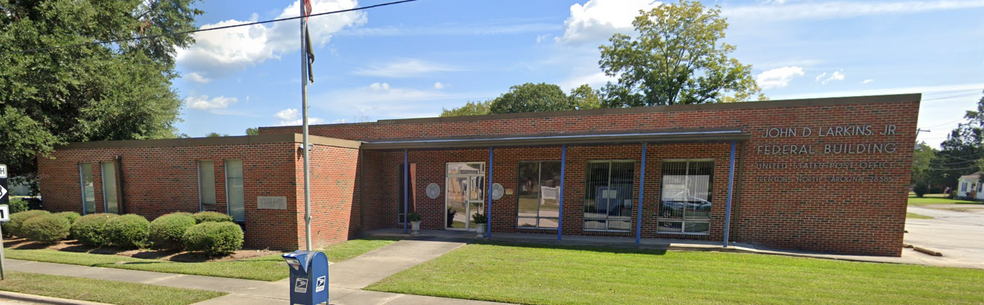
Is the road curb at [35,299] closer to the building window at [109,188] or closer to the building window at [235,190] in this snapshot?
the building window at [235,190]

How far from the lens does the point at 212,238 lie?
9.22 m

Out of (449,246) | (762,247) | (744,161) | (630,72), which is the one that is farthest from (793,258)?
(630,72)

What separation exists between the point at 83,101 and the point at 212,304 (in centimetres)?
1335

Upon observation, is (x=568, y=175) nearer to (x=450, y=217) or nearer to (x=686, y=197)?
(x=686, y=197)

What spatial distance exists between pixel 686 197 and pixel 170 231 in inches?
532

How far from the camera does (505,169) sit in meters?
12.8

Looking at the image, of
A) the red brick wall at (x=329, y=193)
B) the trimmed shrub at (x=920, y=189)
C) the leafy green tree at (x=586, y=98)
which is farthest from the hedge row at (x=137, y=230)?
the trimmed shrub at (x=920, y=189)

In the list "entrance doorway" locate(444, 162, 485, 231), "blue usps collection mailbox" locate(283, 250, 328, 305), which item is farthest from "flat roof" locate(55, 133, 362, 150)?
"blue usps collection mailbox" locate(283, 250, 328, 305)

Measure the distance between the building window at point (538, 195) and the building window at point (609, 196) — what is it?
972mm

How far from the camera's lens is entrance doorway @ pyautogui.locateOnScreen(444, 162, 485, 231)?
1314cm

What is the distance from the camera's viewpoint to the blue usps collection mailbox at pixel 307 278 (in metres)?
5.55

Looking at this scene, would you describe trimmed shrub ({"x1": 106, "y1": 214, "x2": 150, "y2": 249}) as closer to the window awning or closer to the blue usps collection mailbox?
the window awning

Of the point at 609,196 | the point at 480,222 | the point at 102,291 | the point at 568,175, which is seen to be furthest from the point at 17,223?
the point at 609,196

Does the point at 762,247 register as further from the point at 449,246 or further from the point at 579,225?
the point at 449,246
